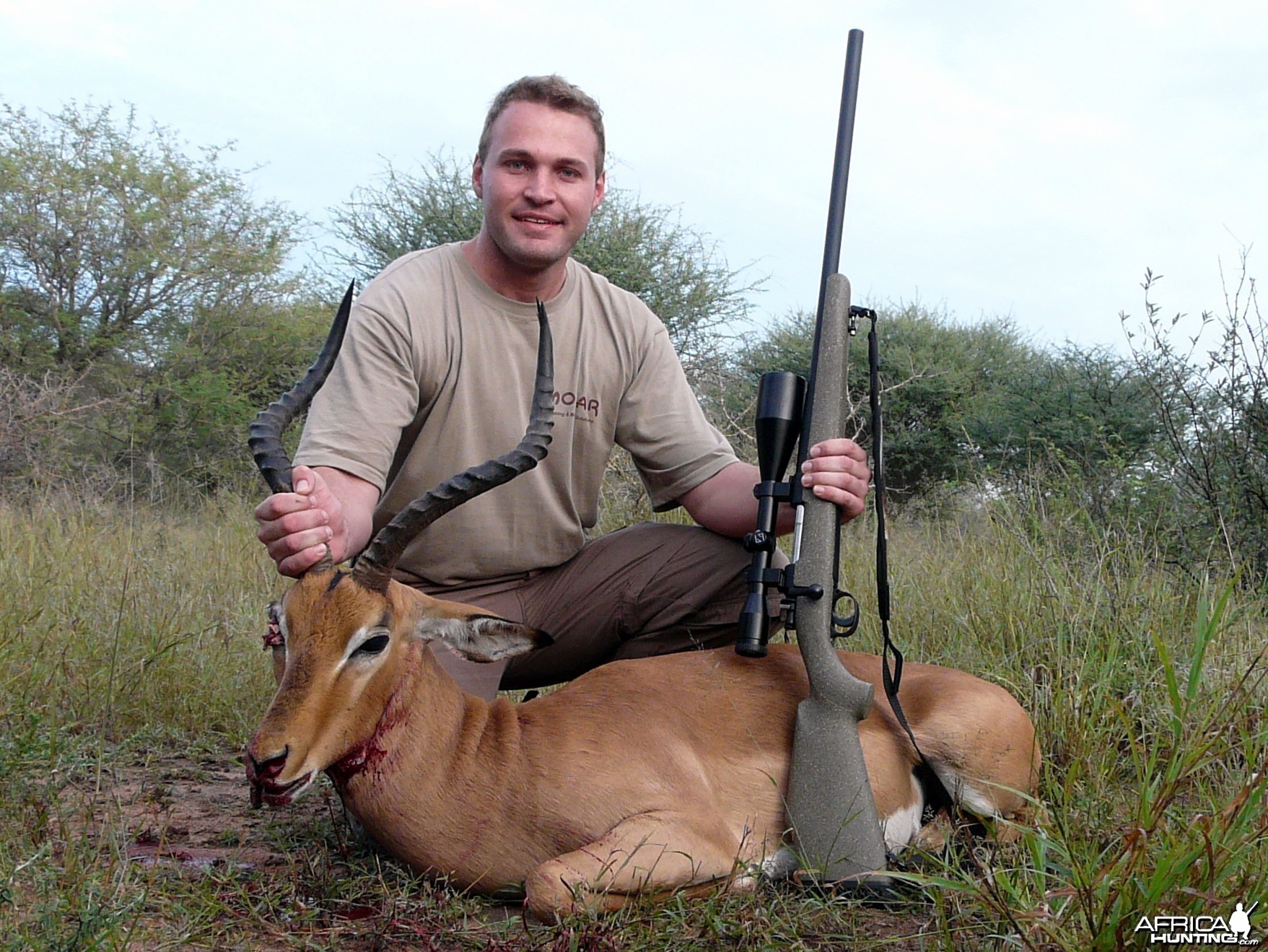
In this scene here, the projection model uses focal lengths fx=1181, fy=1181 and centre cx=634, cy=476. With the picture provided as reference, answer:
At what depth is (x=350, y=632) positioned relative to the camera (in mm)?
2947

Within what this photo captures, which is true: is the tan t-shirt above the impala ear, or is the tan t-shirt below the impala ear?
above

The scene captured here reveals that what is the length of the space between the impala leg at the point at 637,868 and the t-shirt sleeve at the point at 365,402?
4.49ft

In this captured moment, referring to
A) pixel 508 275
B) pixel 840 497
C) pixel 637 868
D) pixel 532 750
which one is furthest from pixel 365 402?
pixel 637 868

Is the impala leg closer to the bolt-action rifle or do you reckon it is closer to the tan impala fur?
the tan impala fur

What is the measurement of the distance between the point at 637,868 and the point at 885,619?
38.2 inches

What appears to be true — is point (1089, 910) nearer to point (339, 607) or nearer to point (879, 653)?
point (339, 607)

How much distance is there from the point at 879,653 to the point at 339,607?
275 centimetres

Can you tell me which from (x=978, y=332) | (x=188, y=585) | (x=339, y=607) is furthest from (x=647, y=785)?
(x=978, y=332)

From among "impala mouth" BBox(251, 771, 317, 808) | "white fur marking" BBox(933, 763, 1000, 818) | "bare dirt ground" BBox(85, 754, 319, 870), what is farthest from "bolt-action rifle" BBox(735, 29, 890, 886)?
"bare dirt ground" BBox(85, 754, 319, 870)

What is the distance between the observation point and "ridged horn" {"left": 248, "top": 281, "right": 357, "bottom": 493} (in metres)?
3.08

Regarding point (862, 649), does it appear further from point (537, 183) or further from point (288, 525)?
point (288, 525)

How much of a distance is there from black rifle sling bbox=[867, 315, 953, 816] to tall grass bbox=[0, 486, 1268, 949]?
0.71ft

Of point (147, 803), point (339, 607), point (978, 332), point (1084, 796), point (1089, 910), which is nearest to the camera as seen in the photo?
point (1089, 910)

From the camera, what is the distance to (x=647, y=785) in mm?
3059
